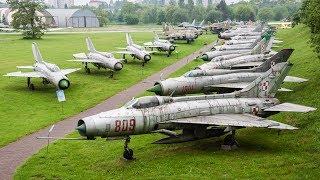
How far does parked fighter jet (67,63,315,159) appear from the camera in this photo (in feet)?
70.6

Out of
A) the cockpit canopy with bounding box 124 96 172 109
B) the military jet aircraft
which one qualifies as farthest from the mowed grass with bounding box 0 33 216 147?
the military jet aircraft

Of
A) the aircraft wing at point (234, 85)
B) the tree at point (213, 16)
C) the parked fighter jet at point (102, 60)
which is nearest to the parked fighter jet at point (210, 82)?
the aircraft wing at point (234, 85)

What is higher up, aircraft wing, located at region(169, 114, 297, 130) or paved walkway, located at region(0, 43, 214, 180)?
aircraft wing, located at region(169, 114, 297, 130)

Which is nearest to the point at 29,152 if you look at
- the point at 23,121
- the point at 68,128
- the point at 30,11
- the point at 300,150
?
the point at 68,128

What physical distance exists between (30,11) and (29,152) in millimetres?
90111

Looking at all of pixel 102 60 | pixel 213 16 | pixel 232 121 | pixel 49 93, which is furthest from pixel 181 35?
pixel 213 16

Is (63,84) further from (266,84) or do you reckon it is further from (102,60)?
(266,84)

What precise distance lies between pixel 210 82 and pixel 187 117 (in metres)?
10.6

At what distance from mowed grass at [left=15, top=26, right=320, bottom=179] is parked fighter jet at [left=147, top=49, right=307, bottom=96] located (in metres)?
5.28

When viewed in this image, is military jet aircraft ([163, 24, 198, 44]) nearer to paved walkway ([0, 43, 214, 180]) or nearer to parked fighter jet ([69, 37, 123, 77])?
parked fighter jet ([69, 37, 123, 77])

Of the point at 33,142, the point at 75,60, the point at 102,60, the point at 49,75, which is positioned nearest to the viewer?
the point at 33,142

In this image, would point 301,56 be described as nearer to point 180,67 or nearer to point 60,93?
point 180,67

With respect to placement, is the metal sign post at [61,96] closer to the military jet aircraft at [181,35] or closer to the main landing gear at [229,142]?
the main landing gear at [229,142]

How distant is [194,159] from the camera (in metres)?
22.5
